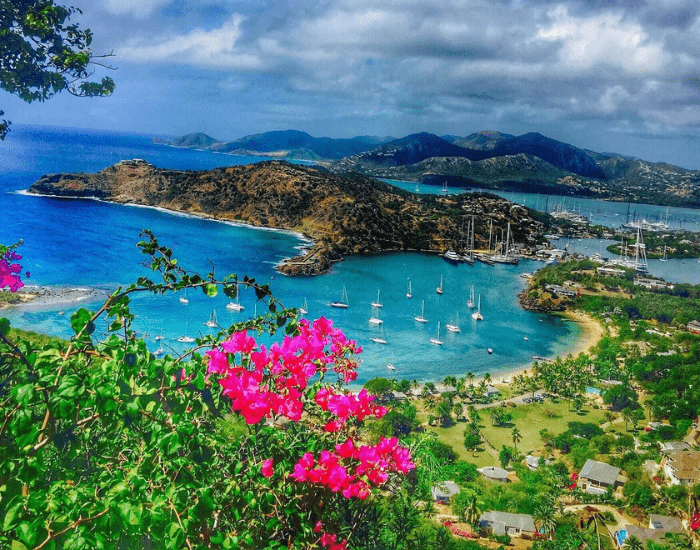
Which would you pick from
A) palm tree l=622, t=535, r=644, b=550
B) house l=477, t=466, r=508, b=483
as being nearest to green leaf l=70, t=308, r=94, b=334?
palm tree l=622, t=535, r=644, b=550

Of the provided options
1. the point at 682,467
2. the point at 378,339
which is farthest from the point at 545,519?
the point at 378,339

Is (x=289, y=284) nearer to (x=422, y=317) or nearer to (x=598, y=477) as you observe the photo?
(x=422, y=317)

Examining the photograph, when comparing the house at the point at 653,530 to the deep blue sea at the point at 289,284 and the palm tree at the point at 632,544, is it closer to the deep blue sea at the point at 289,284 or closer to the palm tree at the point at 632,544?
the palm tree at the point at 632,544

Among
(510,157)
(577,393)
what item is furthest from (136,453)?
(510,157)

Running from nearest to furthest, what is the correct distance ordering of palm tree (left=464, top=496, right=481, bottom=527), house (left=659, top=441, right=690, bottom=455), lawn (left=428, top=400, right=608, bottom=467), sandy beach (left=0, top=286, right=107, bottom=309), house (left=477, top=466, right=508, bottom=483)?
palm tree (left=464, top=496, right=481, bottom=527) < house (left=477, top=466, right=508, bottom=483) < house (left=659, top=441, right=690, bottom=455) < lawn (left=428, top=400, right=608, bottom=467) < sandy beach (left=0, top=286, right=107, bottom=309)

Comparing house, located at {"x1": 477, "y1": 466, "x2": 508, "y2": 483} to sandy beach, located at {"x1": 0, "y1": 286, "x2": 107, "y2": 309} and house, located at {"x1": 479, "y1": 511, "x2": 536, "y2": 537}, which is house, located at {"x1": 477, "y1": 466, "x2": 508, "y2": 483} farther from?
sandy beach, located at {"x1": 0, "y1": 286, "x2": 107, "y2": 309}

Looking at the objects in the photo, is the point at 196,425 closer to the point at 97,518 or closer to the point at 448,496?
the point at 97,518
